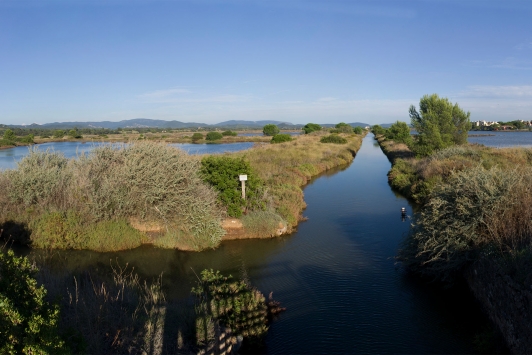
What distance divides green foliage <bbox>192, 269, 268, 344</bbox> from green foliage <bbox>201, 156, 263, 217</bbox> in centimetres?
639

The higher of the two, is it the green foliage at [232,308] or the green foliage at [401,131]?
the green foliage at [401,131]

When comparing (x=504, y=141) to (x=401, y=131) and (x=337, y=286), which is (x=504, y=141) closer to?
(x=401, y=131)

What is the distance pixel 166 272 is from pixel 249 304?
4.00 meters

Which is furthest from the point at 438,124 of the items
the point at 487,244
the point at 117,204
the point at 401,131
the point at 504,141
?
the point at 504,141

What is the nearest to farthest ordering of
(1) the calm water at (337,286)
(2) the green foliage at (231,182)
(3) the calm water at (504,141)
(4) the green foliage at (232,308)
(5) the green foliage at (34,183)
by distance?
1. (4) the green foliage at (232,308)
2. (1) the calm water at (337,286)
3. (5) the green foliage at (34,183)
4. (2) the green foliage at (231,182)
5. (3) the calm water at (504,141)

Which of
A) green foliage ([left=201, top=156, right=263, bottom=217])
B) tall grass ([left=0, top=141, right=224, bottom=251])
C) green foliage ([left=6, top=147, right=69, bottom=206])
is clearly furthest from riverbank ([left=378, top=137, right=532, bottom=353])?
green foliage ([left=6, top=147, right=69, bottom=206])

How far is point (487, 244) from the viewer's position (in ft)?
29.1

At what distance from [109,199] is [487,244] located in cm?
1152

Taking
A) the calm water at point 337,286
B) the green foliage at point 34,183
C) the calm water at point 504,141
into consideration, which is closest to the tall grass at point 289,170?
the calm water at point 337,286

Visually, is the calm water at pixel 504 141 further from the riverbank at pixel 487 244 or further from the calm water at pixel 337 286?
the riverbank at pixel 487 244

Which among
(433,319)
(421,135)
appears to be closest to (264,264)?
(433,319)

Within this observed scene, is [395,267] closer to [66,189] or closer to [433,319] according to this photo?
[433,319]

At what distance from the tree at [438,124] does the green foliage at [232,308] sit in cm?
2721

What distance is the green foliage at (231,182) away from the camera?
14.8 meters
